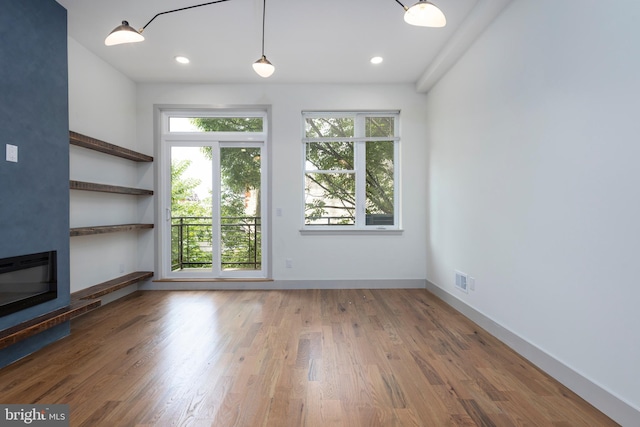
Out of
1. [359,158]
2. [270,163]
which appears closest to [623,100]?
[359,158]

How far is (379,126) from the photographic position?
4344mm

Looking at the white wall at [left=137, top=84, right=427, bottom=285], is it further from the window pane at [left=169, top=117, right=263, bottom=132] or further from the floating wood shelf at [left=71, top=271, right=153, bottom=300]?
the floating wood shelf at [left=71, top=271, right=153, bottom=300]

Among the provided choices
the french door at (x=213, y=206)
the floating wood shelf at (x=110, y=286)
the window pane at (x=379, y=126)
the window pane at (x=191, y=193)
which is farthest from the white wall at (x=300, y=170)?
the floating wood shelf at (x=110, y=286)

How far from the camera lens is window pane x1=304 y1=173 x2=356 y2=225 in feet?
14.2

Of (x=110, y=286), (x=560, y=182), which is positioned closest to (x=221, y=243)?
(x=110, y=286)

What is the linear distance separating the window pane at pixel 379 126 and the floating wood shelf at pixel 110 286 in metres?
3.61

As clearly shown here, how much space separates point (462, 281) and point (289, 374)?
2.12 metres

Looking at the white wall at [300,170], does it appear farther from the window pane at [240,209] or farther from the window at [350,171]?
the window pane at [240,209]

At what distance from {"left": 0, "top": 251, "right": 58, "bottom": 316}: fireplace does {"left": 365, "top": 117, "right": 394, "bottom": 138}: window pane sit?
Result: 3761mm

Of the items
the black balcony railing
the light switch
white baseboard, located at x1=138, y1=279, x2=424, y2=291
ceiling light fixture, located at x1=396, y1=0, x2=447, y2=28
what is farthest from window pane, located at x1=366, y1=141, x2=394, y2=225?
the light switch

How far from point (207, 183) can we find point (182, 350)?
2.51m

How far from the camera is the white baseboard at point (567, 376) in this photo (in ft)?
4.95

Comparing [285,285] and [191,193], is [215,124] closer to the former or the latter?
[191,193]

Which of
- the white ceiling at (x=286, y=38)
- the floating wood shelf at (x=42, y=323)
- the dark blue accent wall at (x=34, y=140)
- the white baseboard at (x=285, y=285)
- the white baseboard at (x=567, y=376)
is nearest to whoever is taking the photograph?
the white baseboard at (x=567, y=376)
